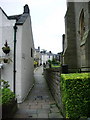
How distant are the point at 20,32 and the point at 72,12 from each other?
7486mm

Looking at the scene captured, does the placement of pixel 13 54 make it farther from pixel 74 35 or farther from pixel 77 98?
pixel 74 35

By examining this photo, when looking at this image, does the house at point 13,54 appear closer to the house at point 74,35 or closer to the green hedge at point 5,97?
the green hedge at point 5,97

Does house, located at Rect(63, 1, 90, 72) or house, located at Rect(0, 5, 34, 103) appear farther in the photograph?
house, located at Rect(63, 1, 90, 72)

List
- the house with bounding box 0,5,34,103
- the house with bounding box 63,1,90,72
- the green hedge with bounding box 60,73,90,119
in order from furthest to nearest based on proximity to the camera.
Result: the house with bounding box 63,1,90,72 → the house with bounding box 0,5,34,103 → the green hedge with bounding box 60,73,90,119

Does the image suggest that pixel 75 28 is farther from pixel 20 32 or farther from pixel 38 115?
pixel 38 115

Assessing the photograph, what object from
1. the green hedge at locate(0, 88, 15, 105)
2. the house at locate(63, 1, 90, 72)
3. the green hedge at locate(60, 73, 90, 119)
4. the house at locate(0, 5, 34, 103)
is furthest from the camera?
the house at locate(63, 1, 90, 72)

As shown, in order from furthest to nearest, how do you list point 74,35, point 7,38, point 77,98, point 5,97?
point 74,35
point 7,38
point 5,97
point 77,98

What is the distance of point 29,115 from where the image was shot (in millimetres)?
4480

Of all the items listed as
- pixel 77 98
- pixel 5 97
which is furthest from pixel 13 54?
pixel 77 98

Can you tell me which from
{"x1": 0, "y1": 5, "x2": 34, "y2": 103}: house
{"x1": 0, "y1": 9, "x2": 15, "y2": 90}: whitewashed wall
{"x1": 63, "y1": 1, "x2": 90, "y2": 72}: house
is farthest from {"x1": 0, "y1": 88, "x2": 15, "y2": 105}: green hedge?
{"x1": 63, "y1": 1, "x2": 90, "y2": 72}: house

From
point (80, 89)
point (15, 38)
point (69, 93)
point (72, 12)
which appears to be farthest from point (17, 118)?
point (72, 12)

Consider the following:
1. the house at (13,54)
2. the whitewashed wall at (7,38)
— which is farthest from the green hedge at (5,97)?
the whitewashed wall at (7,38)

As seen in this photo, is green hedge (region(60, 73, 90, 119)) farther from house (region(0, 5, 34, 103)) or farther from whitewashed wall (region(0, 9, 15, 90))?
whitewashed wall (region(0, 9, 15, 90))

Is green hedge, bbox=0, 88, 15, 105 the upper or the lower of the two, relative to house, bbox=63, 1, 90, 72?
lower
